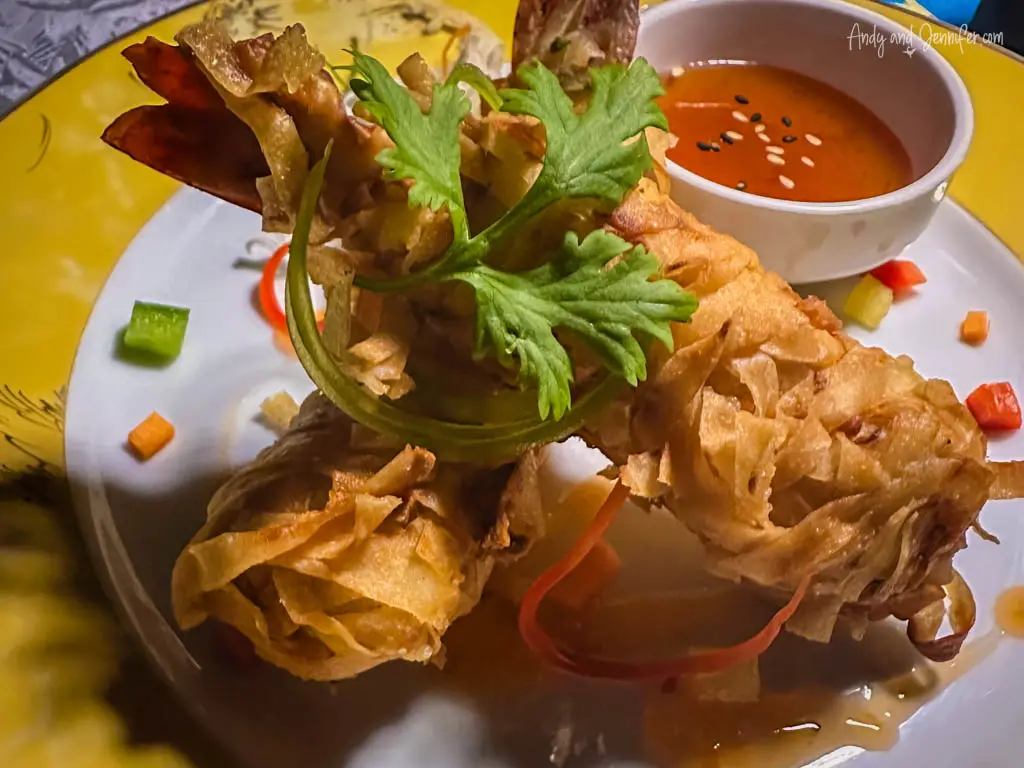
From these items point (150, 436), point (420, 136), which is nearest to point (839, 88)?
point (420, 136)

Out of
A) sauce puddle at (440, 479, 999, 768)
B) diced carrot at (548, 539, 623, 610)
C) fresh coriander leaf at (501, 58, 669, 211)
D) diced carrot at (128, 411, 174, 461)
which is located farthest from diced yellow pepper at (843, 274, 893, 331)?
diced carrot at (128, 411, 174, 461)

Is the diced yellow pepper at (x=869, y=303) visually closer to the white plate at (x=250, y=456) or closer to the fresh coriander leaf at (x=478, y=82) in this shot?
the white plate at (x=250, y=456)

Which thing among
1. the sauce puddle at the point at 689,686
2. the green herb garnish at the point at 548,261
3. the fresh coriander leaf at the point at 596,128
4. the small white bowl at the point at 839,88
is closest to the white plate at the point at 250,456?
the sauce puddle at the point at 689,686

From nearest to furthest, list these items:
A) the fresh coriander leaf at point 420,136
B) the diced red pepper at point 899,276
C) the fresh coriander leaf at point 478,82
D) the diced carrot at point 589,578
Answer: the fresh coriander leaf at point 420,136, the fresh coriander leaf at point 478,82, the diced carrot at point 589,578, the diced red pepper at point 899,276

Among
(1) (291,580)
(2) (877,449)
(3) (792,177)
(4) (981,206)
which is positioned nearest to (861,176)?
(3) (792,177)

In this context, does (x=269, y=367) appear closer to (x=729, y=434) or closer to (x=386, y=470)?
(x=386, y=470)

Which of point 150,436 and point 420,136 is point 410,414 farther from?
point 150,436
